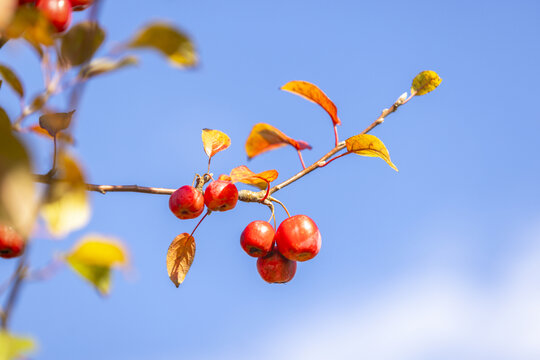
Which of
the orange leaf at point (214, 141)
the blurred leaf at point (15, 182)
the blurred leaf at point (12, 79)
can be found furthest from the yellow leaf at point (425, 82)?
the blurred leaf at point (15, 182)

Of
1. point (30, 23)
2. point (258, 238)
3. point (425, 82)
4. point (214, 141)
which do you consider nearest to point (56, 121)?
point (30, 23)

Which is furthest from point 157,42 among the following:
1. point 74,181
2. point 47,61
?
point 47,61

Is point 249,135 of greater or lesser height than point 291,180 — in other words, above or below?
above

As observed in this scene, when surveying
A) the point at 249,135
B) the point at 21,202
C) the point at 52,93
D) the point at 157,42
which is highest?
the point at 249,135

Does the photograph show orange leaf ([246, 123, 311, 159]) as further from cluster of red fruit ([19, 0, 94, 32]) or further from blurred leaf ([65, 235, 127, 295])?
blurred leaf ([65, 235, 127, 295])

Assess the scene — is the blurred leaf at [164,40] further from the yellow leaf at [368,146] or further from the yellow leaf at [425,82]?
the yellow leaf at [425,82]

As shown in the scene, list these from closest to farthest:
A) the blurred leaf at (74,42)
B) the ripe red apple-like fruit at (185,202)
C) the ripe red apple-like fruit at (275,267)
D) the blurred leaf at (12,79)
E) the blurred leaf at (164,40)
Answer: the blurred leaf at (164,40)
the blurred leaf at (74,42)
the blurred leaf at (12,79)
the ripe red apple-like fruit at (185,202)
the ripe red apple-like fruit at (275,267)

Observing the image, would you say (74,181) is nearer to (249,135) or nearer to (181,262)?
(249,135)
